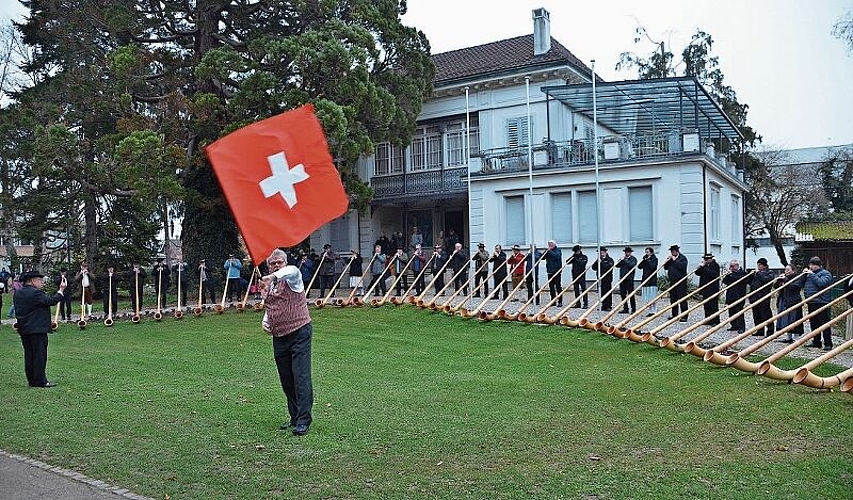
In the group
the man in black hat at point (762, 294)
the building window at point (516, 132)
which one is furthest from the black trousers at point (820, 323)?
the building window at point (516, 132)

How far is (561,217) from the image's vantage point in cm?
2825

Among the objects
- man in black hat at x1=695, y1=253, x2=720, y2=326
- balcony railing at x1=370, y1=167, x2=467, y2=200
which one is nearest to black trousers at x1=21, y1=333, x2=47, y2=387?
man in black hat at x1=695, y1=253, x2=720, y2=326

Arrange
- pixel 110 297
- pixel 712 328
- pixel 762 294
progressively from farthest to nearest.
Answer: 1. pixel 110 297
2. pixel 762 294
3. pixel 712 328

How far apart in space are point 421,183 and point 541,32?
796 cm

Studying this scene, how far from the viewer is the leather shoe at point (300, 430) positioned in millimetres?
8078

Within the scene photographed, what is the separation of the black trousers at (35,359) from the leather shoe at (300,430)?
209 inches

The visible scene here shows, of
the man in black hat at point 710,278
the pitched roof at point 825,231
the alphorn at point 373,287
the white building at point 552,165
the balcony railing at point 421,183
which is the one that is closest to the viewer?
Answer: the man in black hat at point 710,278

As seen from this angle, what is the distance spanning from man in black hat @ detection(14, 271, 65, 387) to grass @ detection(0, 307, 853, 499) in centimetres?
33

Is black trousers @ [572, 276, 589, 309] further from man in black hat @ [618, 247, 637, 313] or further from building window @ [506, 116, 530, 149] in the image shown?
building window @ [506, 116, 530, 149]

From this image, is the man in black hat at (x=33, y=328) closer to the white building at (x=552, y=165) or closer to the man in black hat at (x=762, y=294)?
the man in black hat at (x=762, y=294)

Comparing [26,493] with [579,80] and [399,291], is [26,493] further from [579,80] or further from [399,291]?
[579,80]

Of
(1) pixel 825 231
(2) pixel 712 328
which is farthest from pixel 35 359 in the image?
(1) pixel 825 231

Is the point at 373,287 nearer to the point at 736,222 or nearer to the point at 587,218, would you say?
the point at 587,218

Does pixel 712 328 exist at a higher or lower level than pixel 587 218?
lower
